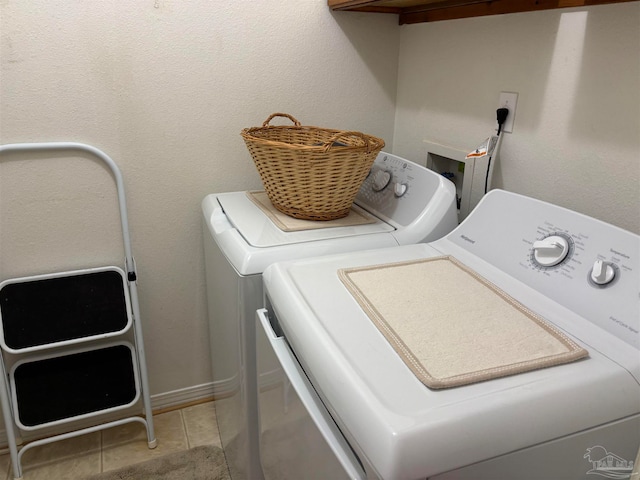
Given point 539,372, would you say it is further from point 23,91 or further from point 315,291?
point 23,91

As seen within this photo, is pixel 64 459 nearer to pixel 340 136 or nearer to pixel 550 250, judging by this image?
pixel 340 136

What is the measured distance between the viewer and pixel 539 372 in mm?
724

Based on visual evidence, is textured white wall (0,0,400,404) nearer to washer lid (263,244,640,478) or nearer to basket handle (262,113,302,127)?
basket handle (262,113,302,127)

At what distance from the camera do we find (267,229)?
1.30 meters

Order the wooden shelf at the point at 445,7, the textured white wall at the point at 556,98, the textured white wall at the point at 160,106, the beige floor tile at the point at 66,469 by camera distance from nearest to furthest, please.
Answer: the textured white wall at the point at 556,98, the wooden shelf at the point at 445,7, the textured white wall at the point at 160,106, the beige floor tile at the point at 66,469

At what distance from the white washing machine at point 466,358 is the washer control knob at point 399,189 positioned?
337mm

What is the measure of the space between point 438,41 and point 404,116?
0.30m

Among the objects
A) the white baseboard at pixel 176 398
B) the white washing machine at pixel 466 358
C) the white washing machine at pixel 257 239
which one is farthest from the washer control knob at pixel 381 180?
the white baseboard at pixel 176 398

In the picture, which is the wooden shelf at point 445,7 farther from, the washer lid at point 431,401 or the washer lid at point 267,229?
the washer lid at point 431,401

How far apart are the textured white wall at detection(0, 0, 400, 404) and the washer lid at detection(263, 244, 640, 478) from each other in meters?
0.93

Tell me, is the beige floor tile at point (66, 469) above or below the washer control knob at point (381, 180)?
below

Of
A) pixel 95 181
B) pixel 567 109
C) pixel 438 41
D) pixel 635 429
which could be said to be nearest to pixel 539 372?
pixel 635 429

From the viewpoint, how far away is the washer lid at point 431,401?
627 millimetres

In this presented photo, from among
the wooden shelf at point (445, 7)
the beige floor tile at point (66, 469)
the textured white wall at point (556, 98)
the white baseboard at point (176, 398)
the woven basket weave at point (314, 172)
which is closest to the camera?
the textured white wall at point (556, 98)
